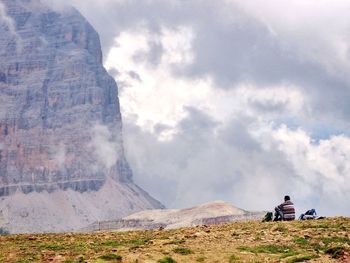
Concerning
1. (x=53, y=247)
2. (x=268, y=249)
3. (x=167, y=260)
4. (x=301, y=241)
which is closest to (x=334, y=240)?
(x=301, y=241)

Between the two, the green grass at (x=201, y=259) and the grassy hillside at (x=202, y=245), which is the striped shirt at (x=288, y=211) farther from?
the green grass at (x=201, y=259)

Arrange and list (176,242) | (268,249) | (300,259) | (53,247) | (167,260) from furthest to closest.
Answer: (53,247) < (176,242) < (268,249) < (167,260) < (300,259)

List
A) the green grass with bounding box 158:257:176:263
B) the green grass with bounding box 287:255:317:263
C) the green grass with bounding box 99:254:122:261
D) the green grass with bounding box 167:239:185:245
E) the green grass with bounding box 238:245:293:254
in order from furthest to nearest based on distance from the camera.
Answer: the green grass with bounding box 167:239:185:245, the green grass with bounding box 238:245:293:254, the green grass with bounding box 99:254:122:261, the green grass with bounding box 158:257:176:263, the green grass with bounding box 287:255:317:263

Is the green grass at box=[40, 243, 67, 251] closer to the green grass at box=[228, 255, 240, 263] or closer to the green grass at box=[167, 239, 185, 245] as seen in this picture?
the green grass at box=[167, 239, 185, 245]

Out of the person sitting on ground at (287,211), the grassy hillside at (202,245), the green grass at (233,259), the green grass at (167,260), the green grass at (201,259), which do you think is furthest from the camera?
the person sitting on ground at (287,211)

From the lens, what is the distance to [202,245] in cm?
3447

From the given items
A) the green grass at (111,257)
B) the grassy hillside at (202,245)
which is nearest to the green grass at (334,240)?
the grassy hillside at (202,245)

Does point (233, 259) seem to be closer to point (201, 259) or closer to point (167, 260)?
point (201, 259)

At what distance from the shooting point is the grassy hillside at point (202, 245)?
31.4 m

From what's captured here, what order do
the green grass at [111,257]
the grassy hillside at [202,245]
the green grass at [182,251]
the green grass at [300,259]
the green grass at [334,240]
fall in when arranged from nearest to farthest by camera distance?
the green grass at [300,259] < the green grass at [111,257] < the grassy hillside at [202,245] < the green grass at [182,251] < the green grass at [334,240]

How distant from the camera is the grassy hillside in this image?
31406 millimetres

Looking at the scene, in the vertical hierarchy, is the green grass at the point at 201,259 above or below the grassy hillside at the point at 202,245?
below

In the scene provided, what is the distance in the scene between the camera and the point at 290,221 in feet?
140

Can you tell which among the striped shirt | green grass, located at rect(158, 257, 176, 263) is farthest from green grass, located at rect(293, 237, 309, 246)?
the striped shirt
